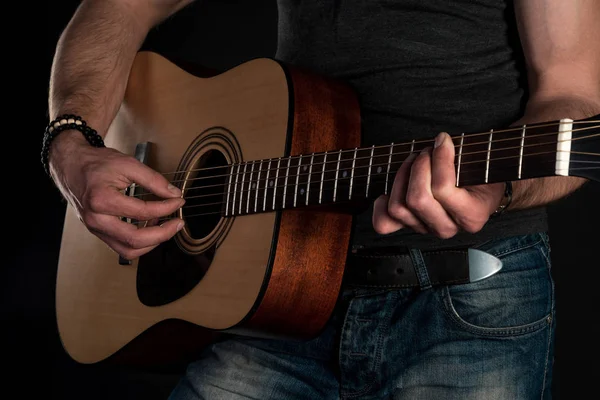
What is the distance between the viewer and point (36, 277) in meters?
3.40

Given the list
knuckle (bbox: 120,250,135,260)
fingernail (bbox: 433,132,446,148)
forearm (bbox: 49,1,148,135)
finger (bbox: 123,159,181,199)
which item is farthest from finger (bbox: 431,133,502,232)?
forearm (bbox: 49,1,148,135)

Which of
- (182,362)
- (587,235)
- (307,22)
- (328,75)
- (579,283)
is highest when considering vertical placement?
(307,22)

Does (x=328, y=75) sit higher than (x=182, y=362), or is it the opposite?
(x=328, y=75)

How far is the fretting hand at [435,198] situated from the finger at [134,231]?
19.5 inches

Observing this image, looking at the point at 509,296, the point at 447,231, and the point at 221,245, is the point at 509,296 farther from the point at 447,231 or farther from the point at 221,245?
the point at 221,245

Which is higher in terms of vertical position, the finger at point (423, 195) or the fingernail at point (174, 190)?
the fingernail at point (174, 190)

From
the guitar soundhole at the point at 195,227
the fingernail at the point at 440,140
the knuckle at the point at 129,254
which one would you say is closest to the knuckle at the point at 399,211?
the fingernail at the point at 440,140

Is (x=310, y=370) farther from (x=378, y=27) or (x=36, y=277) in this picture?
(x=36, y=277)

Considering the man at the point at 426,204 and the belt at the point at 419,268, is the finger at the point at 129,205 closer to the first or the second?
the man at the point at 426,204

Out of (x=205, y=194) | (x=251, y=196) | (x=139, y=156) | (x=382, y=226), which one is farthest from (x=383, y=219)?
(x=139, y=156)

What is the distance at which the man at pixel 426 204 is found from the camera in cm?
118

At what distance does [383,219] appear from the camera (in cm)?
111

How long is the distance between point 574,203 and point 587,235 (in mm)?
96

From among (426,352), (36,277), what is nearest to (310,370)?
(426,352)
